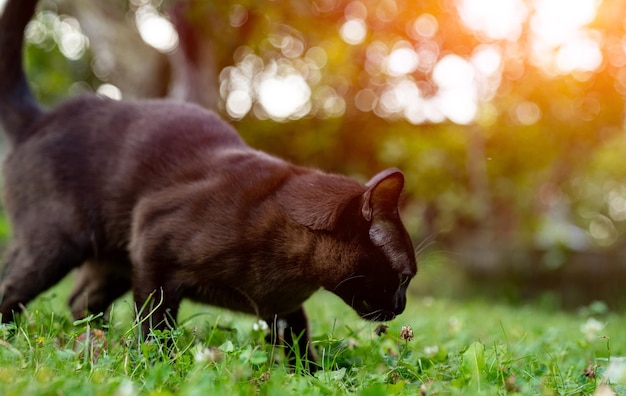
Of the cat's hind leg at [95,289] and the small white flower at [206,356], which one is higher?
the small white flower at [206,356]

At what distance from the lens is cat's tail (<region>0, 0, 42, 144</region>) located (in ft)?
9.94

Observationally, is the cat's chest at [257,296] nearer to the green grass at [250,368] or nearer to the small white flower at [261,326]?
the green grass at [250,368]

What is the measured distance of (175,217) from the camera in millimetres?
2453

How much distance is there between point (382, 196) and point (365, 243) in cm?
17

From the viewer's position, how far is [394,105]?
7.46 m

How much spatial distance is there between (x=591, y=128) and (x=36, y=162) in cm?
604

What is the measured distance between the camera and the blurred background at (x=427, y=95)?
545 centimetres

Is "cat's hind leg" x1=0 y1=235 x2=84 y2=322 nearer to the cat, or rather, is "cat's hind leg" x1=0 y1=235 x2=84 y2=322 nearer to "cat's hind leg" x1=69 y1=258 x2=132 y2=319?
the cat

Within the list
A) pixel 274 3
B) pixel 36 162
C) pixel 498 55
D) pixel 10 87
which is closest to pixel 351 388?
pixel 36 162

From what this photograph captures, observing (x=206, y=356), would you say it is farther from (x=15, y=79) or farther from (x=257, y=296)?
(x=15, y=79)

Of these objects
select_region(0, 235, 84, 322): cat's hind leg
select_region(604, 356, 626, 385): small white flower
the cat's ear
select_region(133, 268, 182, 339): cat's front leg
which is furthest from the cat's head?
select_region(0, 235, 84, 322): cat's hind leg

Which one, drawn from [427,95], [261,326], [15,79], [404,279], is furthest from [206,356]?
[427,95]

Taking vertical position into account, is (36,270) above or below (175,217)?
below

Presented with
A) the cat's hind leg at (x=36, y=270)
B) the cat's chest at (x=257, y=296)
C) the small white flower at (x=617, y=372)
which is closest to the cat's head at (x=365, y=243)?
the cat's chest at (x=257, y=296)
